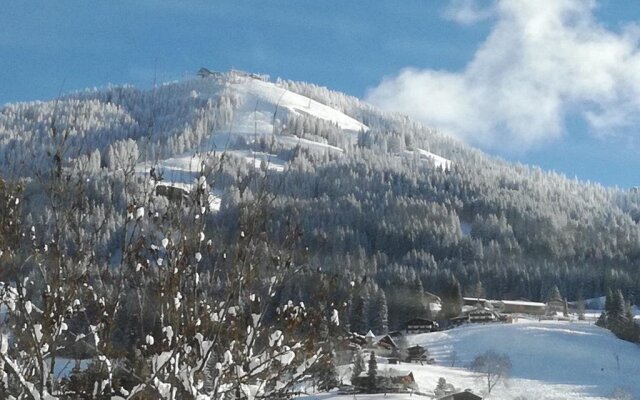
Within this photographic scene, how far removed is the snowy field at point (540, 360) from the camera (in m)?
50.4

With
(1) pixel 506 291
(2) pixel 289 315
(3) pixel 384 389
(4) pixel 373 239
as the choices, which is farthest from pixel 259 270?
(4) pixel 373 239

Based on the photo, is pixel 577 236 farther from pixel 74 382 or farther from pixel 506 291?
pixel 74 382

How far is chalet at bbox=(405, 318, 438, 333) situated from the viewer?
268 ft

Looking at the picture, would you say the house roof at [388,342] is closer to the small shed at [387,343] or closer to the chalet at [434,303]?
the small shed at [387,343]

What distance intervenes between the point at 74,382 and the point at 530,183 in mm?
172635

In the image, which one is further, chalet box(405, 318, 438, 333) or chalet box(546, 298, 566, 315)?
chalet box(546, 298, 566, 315)

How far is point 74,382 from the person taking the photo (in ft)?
21.6

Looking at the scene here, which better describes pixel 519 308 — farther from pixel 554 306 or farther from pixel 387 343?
pixel 387 343

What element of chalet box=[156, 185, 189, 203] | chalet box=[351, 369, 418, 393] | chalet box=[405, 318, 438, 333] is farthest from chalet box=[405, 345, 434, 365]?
chalet box=[156, 185, 189, 203]

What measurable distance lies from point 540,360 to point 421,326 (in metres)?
22.1

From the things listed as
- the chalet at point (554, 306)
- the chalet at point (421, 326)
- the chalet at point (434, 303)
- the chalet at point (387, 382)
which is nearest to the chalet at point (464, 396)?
the chalet at point (387, 382)

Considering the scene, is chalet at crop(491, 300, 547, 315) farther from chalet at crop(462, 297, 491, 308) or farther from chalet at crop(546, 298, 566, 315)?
chalet at crop(462, 297, 491, 308)

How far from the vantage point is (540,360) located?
199ft

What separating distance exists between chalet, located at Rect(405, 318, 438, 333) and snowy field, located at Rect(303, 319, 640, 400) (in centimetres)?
291
